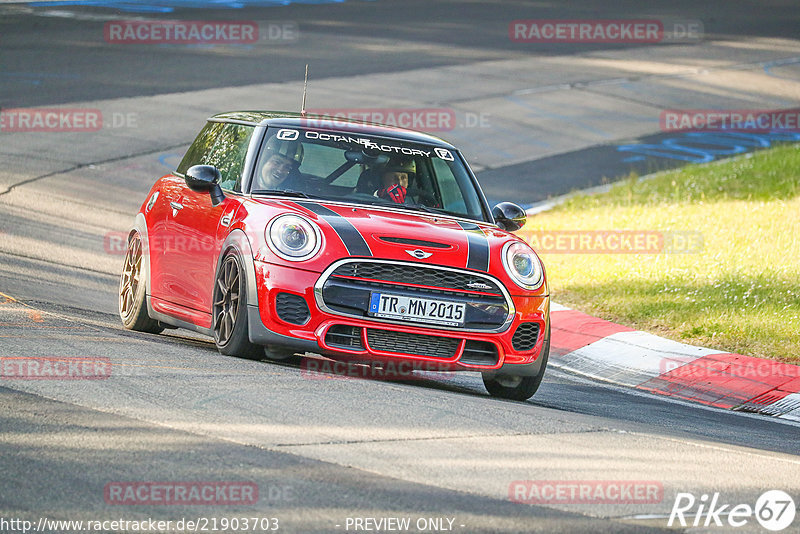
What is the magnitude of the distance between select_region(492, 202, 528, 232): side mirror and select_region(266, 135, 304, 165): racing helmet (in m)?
1.41

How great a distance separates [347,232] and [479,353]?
1069 mm

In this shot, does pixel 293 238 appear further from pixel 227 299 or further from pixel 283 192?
pixel 283 192

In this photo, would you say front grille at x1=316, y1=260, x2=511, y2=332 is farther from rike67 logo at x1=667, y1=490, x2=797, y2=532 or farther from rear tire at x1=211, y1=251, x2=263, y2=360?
rike67 logo at x1=667, y1=490, x2=797, y2=532

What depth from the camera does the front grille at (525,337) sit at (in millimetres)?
7566

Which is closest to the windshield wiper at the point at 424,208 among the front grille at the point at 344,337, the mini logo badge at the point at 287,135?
the mini logo badge at the point at 287,135

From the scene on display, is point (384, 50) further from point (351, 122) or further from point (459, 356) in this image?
point (459, 356)

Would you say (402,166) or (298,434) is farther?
(402,166)

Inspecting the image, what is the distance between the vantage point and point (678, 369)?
32.2ft

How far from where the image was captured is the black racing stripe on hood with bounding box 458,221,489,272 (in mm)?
7438

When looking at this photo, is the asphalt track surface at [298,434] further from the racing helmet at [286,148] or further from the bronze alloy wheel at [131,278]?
the racing helmet at [286,148]

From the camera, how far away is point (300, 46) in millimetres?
29000

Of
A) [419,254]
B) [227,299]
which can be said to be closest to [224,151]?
[227,299]

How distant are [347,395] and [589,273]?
288 inches

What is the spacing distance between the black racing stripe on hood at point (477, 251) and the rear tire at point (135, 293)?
2.65 m
